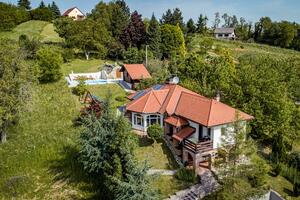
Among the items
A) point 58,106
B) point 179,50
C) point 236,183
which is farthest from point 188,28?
point 236,183

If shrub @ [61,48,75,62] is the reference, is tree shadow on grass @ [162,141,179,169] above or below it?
below

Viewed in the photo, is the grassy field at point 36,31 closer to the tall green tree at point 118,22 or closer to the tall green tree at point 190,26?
the tall green tree at point 118,22

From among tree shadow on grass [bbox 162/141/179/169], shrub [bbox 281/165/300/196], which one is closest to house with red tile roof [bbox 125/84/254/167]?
tree shadow on grass [bbox 162/141/179/169]

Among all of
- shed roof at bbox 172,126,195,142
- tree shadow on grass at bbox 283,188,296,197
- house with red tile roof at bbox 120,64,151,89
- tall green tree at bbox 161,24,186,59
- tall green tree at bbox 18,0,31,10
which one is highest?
tall green tree at bbox 18,0,31,10

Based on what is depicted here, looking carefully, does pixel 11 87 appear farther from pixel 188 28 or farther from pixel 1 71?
pixel 188 28

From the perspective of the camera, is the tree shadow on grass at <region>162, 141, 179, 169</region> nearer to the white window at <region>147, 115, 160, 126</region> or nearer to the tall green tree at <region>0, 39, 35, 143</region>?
the white window at <region>147, 115, 160, 126</region>

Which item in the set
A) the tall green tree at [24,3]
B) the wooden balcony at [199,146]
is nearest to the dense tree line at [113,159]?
the wooden balcony at [199,146]
